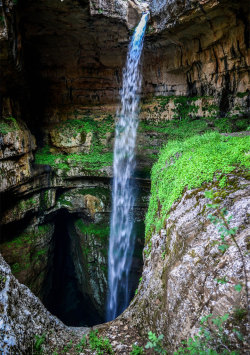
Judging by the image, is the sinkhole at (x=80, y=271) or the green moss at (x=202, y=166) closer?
the green moss at (x=202, y=166)

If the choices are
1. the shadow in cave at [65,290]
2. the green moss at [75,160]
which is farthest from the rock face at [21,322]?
the shadow in cave at [65,290]

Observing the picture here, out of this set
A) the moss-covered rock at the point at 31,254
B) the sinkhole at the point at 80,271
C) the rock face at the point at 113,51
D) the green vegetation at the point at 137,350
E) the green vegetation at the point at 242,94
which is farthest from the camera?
the sinkhole at the point at 80,271

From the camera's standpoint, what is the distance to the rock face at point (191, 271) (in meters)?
2.60

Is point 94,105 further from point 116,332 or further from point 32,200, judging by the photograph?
point 116,332

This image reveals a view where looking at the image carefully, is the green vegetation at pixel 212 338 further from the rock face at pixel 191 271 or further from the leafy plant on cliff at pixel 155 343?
the leafy plant on cliff at pixel 155 343

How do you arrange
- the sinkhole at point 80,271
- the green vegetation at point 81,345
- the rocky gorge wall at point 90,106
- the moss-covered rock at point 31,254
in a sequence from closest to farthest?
the green vegetation at point 81,345 < the rocky gorge wall at point 90,106 < the moss-covered rock at point 31,254 < the sinkhole at point 80,271

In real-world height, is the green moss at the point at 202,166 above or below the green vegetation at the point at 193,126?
below

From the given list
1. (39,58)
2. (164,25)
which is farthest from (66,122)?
(164,25)

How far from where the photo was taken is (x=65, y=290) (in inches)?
534

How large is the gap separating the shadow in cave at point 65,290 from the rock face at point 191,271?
31.0 feet

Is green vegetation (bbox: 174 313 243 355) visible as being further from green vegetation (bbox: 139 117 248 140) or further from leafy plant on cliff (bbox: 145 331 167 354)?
green vegetation (bbox: 139 117 248 140)

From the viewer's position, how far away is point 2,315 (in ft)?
11.3

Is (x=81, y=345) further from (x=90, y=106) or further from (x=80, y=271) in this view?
(x=90, y=106)

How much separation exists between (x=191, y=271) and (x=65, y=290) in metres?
12.9
